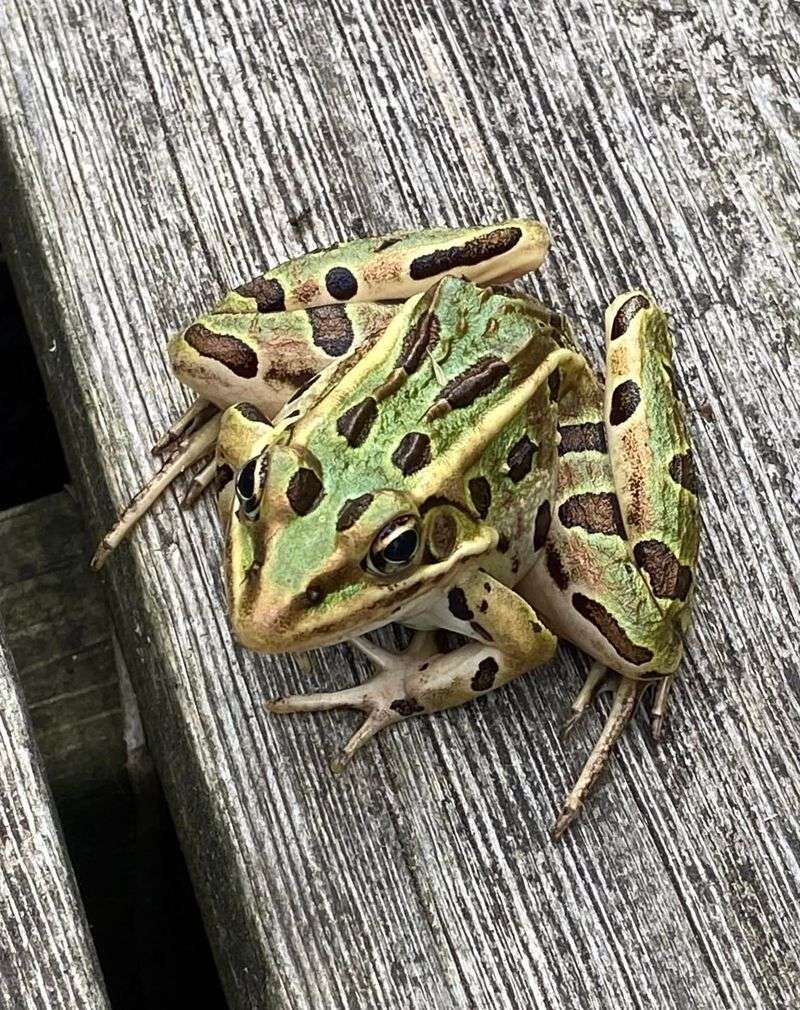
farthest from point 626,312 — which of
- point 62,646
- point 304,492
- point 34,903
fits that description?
point 34,903

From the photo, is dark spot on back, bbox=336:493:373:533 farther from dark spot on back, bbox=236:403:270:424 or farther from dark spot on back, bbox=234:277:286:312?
dark spot on back, bbox=234:277:286:312

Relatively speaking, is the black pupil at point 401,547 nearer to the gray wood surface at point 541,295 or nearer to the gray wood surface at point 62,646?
the gray wood surface at point 541,295

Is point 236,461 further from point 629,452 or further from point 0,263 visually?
point 0,263

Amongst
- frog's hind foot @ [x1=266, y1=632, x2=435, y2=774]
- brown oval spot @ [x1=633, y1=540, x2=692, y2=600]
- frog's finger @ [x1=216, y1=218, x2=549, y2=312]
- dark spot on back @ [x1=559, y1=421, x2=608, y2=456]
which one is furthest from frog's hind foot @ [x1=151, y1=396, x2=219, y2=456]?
brown oval spot @ [x1=633, y1=540, x2=692, y2=600]

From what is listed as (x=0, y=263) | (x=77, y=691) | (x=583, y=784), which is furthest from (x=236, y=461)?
(x=0, y=263)

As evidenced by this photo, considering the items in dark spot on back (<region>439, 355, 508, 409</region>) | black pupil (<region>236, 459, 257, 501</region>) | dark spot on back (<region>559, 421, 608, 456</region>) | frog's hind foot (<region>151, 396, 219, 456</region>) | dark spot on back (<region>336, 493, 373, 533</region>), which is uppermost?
black pupil (<region>236, 459, 257, 501</region>)
